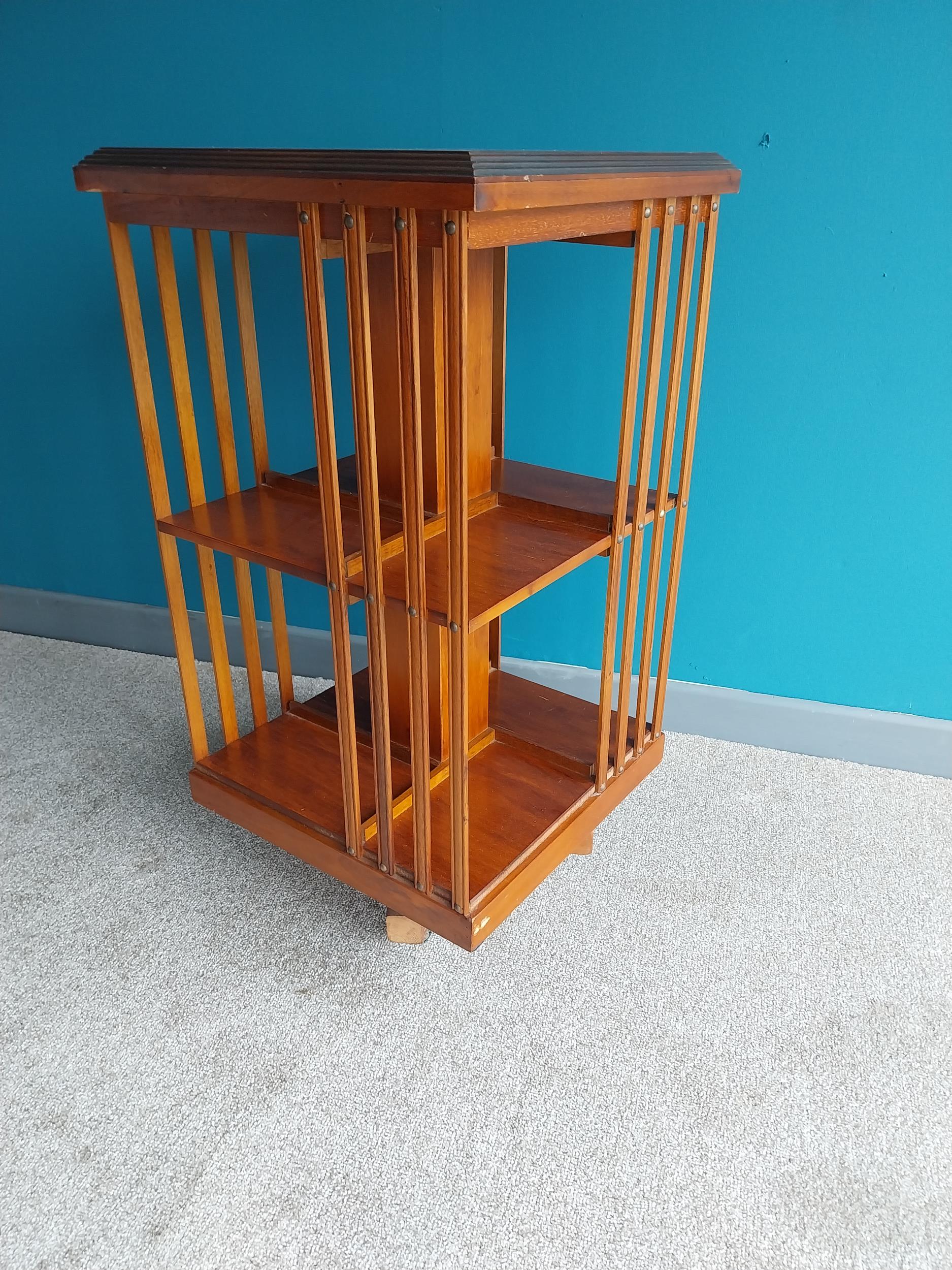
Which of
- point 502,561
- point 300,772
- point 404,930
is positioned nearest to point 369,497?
point 502,561

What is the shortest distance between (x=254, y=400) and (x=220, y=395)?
0.06 m

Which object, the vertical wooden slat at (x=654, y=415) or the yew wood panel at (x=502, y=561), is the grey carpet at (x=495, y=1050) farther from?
the yew wood panel at (x=502, y=561)

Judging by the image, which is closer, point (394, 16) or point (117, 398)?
point (394, 16)

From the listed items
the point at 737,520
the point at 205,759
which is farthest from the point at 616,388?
the point at 205,759

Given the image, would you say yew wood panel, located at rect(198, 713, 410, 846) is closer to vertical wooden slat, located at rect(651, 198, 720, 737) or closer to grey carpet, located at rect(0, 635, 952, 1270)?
grey carpet, located at rect(0, 635, 952, 1270)

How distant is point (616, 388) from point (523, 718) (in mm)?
637

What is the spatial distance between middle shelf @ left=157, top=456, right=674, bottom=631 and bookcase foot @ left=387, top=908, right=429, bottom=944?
50 cm

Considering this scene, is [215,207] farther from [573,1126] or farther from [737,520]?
[573,1126]

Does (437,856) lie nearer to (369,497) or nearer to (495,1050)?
(495,1050)

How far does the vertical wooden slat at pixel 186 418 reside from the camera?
119 cm

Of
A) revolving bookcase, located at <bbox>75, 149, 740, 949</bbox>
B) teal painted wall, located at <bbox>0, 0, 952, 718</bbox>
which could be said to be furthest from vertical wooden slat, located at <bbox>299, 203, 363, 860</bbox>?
teal painted wall, located at <bbox>0, 0, 952, 718</bbox>

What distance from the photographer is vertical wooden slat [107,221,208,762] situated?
1.15 metres

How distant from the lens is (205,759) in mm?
1413

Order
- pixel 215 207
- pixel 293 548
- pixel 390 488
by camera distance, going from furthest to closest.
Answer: pixel 390 488 → pixel 293 548 → pixel 215 207
